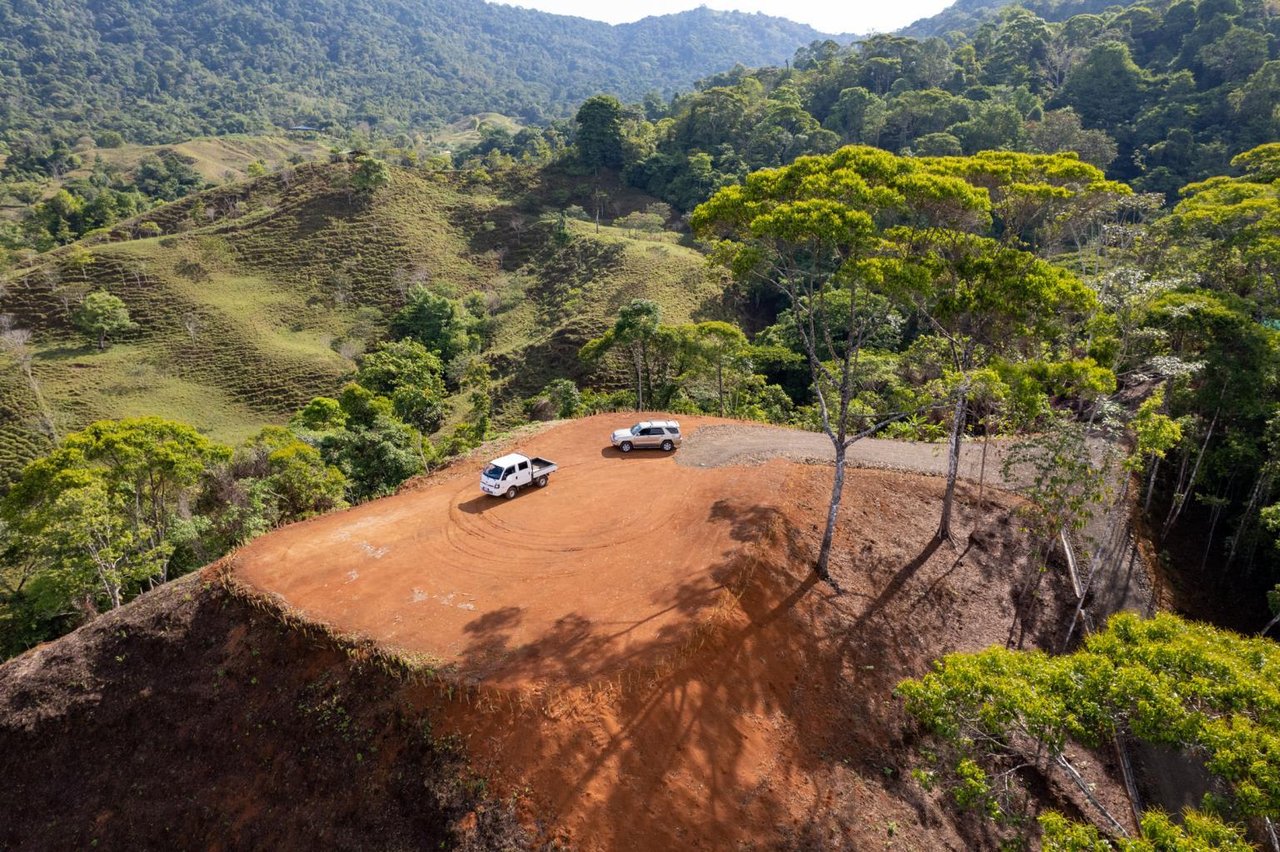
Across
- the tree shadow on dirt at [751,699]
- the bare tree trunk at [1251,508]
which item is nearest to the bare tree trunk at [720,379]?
the tree shadow on dirt at [751,699]

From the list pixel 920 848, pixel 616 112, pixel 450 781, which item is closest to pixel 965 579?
pixel 920 848

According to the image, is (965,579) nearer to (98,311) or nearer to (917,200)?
(917,200)

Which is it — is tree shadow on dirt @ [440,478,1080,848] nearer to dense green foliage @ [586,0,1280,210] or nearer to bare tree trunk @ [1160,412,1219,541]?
bare tree trunk @ [1160,412,1219,541]

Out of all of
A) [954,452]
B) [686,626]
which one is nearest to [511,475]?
[686,626]

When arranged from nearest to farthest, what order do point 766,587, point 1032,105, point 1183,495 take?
point 766,587 < point 1183,495 < point 1032,105

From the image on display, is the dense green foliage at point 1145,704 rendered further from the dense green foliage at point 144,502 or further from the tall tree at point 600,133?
the tall tree at point 600,133

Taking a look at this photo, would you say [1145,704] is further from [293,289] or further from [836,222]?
[293,289]
